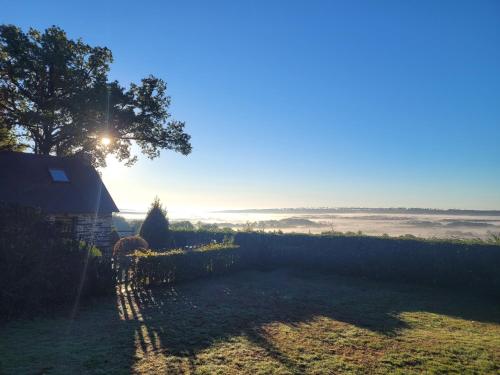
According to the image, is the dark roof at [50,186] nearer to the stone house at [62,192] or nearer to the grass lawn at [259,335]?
the stone house at [62,192]

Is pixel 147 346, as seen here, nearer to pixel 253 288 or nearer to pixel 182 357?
pixel 182 357

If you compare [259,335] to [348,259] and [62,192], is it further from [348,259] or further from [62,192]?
[62,192]

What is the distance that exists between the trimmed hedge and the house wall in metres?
7.58

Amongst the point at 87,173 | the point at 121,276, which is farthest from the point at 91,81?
the point at 121,276

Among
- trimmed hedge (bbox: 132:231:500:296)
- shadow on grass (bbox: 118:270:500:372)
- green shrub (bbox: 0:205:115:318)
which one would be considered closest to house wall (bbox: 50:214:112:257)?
trimmed hedge (bbox: 132:231:500:296)

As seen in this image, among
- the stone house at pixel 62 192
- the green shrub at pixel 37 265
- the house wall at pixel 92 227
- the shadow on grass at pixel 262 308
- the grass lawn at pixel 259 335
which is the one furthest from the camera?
the house wall at pixel 92 227

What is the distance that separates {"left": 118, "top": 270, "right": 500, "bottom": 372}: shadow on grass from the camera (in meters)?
7.98

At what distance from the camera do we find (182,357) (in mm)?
6719

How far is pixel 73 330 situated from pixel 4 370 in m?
2.48

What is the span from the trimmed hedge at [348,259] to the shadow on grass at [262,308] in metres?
1.05

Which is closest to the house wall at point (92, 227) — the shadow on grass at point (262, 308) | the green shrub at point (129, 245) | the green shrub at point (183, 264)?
the green shrub at point (129, 245)

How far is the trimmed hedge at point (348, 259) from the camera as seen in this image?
47.3ft

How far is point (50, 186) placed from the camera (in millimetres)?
21188

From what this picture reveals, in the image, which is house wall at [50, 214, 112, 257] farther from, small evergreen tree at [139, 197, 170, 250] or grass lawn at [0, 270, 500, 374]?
grass lawn at [0, 270, 500, 374]
